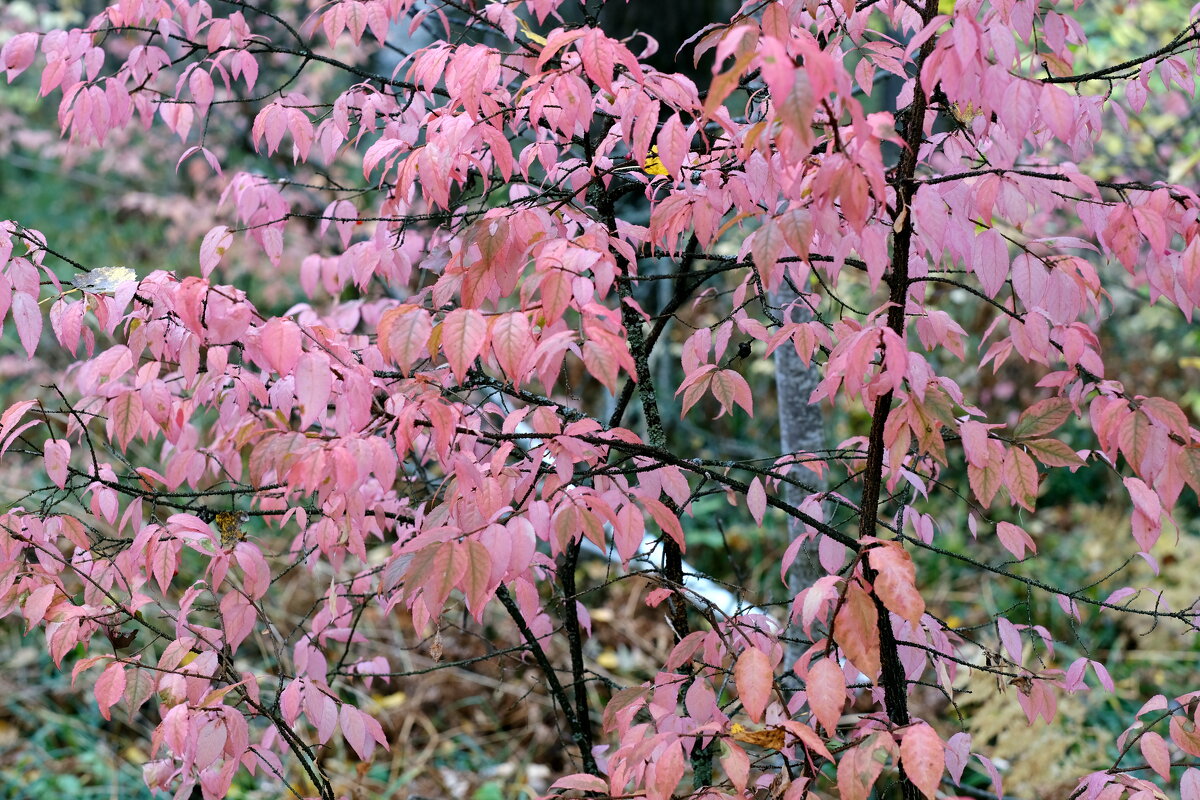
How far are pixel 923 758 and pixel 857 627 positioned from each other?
0.57 feet

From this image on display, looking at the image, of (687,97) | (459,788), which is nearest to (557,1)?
(687,97)

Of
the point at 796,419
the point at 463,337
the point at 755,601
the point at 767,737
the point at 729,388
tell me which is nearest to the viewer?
the point at 463,337

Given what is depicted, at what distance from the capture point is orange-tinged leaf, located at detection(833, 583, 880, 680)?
3.72 feet

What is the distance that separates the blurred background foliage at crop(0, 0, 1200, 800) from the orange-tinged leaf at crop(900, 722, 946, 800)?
784 millimetres

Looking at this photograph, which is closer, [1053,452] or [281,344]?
[281,344]

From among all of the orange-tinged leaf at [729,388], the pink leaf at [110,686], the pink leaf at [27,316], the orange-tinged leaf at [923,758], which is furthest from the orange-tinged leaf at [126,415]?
the orange-tinged leaf at [923,758]

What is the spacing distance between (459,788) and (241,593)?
1.86 m

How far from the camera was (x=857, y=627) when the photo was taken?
1.14 m

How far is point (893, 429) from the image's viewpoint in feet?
4.06

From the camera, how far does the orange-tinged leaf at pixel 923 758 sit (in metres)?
1.10

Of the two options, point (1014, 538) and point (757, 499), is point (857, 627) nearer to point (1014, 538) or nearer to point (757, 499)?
point (757, 499)

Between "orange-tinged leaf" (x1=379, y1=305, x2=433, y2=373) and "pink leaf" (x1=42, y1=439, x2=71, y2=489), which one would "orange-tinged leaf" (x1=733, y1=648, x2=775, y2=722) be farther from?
"pink leaf" (x1=42, y1=439, x2=71, y2=489)

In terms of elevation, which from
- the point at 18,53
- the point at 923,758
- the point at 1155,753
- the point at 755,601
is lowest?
the point at 755,601

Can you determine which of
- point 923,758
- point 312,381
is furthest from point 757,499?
point 312,381
